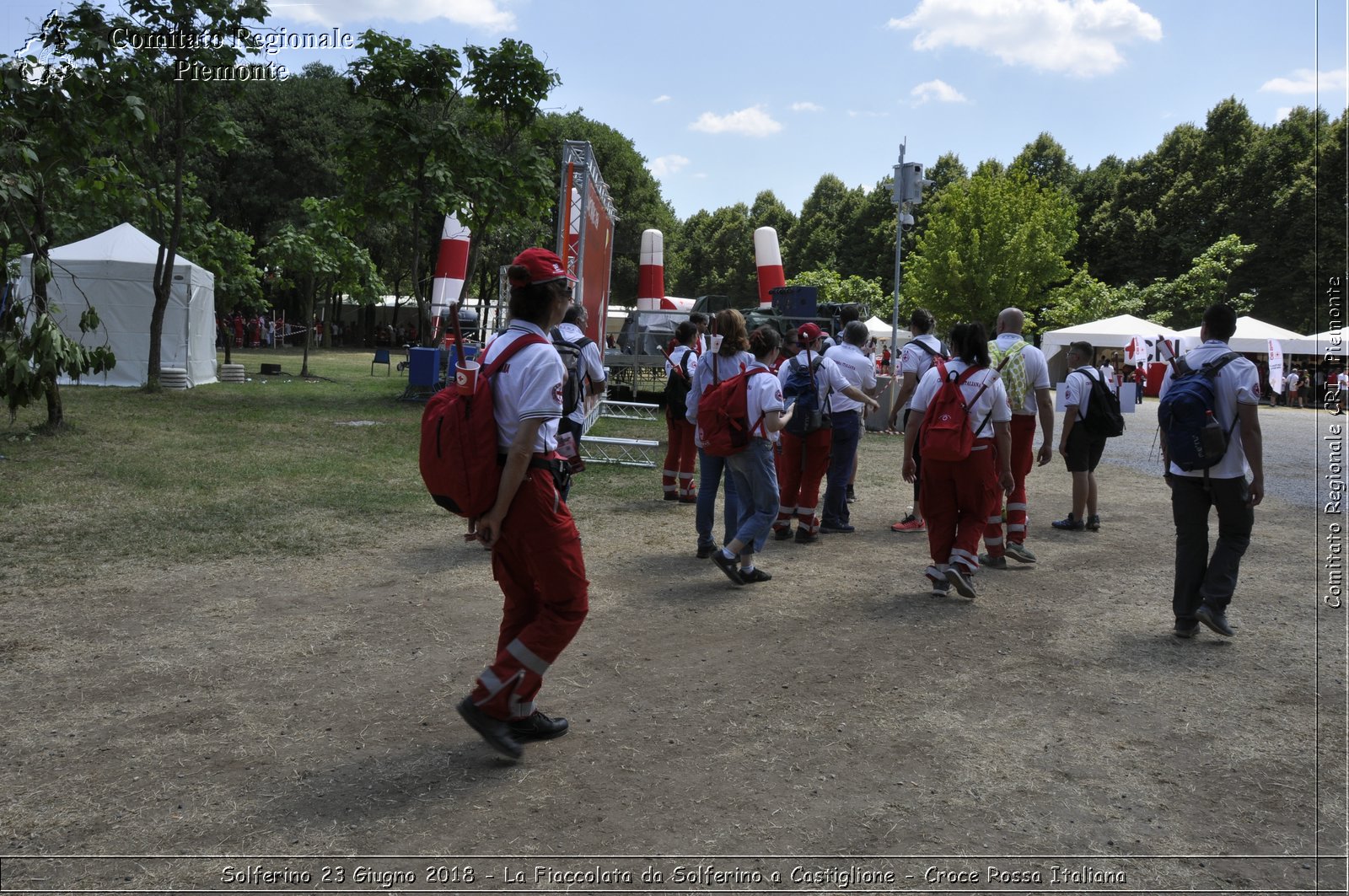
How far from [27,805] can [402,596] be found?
2.88 metres

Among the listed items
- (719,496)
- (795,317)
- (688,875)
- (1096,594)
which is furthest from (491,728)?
(795,317)

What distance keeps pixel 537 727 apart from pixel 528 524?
915mm

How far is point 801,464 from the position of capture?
319 inches

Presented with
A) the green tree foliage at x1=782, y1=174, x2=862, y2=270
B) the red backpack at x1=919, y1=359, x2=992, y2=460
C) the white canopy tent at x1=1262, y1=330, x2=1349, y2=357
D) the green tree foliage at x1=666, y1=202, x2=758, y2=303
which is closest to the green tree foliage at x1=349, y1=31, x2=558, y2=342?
the red backpack at x1=919, y1=359, x2=992, y2=460

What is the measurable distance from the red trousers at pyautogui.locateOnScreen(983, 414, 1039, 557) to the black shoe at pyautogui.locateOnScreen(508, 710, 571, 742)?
11.9ft

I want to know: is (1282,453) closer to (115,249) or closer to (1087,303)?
(115,249)

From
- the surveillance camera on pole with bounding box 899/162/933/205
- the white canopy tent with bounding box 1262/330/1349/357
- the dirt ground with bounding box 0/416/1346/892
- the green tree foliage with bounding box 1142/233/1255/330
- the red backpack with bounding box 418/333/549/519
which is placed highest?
the green tree foliage with bounding box 1142/233/1255/330

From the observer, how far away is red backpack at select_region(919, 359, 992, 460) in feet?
19.7

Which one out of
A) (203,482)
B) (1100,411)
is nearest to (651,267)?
(203,482)

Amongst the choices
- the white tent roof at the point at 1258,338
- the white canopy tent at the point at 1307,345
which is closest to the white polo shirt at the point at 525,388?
the white tent roof at the point at 1258,338

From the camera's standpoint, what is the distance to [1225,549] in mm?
5508

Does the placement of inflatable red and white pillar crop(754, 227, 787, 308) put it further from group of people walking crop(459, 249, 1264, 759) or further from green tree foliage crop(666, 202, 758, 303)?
green tree foliage crop(666, 202, 758, 303)

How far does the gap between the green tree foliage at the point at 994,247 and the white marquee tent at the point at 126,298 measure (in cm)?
2998

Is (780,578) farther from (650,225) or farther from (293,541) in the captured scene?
(650,225)
